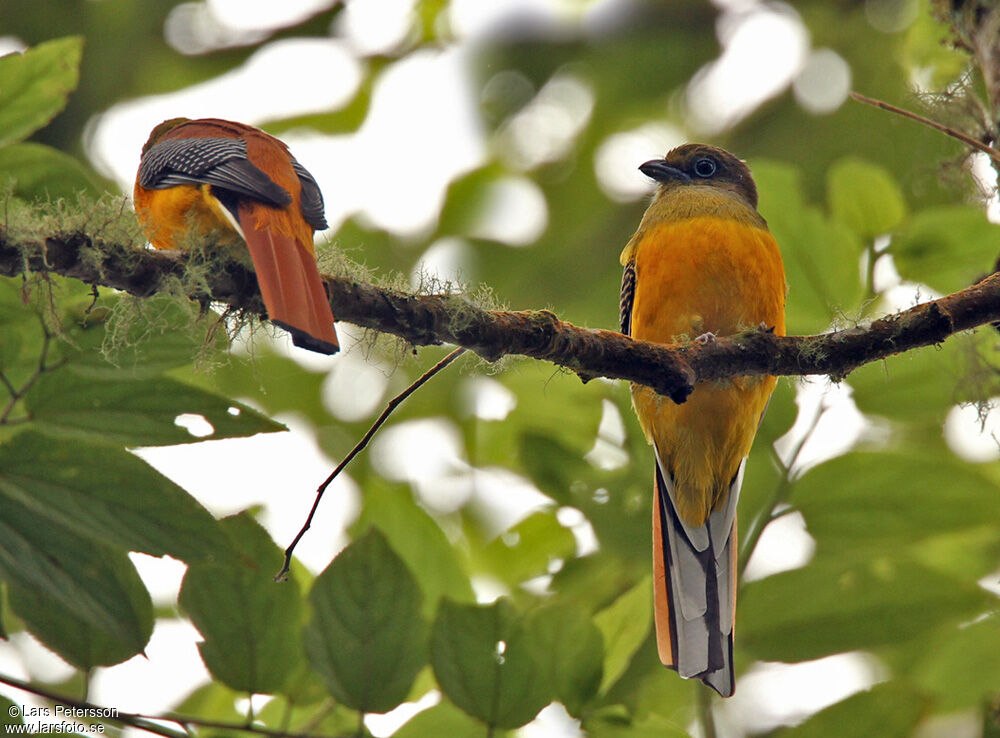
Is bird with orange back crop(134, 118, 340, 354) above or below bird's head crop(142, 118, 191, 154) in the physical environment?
below

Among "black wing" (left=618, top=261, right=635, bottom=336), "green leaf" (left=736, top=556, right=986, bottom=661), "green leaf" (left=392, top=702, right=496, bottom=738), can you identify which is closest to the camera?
"green leaf" (left=392, top=702, right=496, bottom=738)

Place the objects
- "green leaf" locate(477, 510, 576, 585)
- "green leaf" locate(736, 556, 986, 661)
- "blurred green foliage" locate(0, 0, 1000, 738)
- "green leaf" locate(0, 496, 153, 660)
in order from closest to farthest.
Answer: "green leaf" locate(0, 496, 153, 660) < "blurred green foliage" locate(0, 0, 1000, 738) < "green leaf" locate(736, 556, 986, 661) < "green leaf" locate(477, 510, 576, 585)

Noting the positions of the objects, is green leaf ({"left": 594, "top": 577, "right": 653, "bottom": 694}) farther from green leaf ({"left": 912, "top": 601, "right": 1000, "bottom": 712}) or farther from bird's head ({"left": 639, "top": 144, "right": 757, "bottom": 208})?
Result: bird's head ({"left": 639, "top": 144, "right": 757, "bottom": 208})

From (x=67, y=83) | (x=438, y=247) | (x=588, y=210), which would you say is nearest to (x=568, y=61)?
(x=588, y=210)

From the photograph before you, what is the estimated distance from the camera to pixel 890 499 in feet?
9.65

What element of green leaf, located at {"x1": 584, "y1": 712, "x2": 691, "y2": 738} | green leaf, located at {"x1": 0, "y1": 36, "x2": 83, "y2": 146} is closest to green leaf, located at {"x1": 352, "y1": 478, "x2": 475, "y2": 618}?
green leaf, located at {"x1": 584, "y1": 712, "x2": 691, "y2": 738}

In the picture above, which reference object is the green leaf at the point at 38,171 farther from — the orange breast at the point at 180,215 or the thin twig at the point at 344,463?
the thin twig at the point at 344,463

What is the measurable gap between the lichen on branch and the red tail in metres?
0.08

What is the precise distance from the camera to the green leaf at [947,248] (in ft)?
10.2

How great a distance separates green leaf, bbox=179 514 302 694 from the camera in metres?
2.36

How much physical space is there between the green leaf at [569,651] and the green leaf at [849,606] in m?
0.67

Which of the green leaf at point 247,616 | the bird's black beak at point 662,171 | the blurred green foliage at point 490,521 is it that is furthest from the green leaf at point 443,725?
the bird's black beak at point 662,171

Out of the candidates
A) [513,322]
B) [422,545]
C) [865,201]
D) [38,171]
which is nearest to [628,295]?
[865,201]

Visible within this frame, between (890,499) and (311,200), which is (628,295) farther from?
(311,200)
